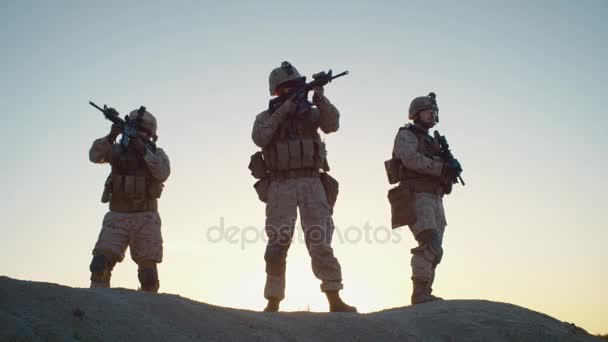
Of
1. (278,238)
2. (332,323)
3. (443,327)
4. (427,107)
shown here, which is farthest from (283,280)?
(427,107)

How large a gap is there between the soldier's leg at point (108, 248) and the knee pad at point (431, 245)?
11.0 feet

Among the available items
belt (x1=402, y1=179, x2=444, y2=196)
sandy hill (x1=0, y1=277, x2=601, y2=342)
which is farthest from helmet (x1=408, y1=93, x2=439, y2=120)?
sandy hill (x1=0, y1=277, x2=601, y2=342)

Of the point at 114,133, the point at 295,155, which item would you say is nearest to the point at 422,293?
the point at 295,155

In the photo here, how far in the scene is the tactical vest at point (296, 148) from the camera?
7270 mm

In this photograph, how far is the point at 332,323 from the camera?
587 cm

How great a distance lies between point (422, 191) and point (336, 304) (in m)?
1.92

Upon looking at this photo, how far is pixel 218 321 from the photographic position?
17.6ft

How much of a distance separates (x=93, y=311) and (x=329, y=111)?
11.7 feet

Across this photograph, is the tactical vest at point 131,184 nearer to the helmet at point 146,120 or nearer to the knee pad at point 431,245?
the helmet at point 146,120

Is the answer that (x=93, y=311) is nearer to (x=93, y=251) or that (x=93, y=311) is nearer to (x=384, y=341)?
(x=384, y=341)

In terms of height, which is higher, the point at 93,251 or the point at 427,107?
the point at 427,107

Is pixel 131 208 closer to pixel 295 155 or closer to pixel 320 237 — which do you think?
pixel 295 155

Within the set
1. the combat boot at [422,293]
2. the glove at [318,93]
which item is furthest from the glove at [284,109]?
the combat boot at [422,293]

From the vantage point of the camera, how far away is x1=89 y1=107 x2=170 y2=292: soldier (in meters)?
7.62
